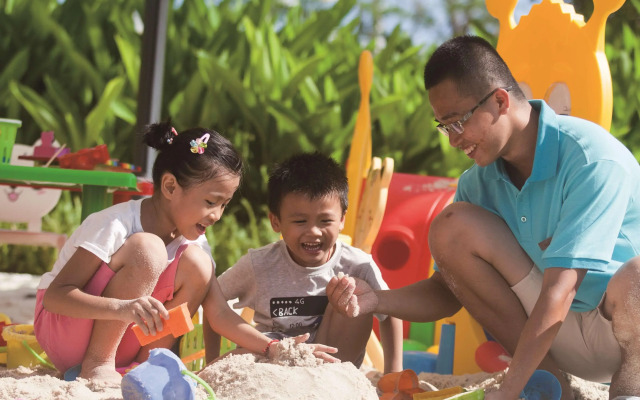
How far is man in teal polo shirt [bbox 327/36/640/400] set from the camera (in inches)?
67.0

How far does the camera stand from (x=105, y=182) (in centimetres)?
252

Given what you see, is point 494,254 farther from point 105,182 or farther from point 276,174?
point 105,182

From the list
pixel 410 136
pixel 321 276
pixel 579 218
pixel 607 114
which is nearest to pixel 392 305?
pixel 321 276

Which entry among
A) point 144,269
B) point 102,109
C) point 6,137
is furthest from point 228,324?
point 102,109

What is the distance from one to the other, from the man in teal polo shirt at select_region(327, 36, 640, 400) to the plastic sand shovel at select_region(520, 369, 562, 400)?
0.28 ft

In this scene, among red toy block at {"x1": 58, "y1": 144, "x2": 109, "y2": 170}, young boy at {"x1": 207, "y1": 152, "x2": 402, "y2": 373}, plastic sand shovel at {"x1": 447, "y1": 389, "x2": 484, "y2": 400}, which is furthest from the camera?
red toy block at {"x1": 58, "y1": 144, "x2": 109, "y2": 170}

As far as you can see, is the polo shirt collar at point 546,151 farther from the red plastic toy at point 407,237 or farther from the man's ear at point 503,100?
the red plastic toy at point 407,237

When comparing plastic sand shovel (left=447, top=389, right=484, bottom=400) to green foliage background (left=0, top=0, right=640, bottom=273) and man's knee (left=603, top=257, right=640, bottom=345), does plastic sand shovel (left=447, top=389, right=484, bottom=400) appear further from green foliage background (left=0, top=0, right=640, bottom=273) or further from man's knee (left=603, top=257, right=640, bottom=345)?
green foliage background (left=0, top=0, right=640, bottom=273)

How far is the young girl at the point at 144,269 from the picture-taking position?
74.9 inches

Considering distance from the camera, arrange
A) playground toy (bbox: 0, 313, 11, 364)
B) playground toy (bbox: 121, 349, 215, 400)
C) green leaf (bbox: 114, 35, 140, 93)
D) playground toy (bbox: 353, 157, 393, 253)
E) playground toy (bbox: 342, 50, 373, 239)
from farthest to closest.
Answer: green leaf (bbox: 114, 35, 140, 93) → playground toy (bbox: 342, 50, 373, 239) → playground toy (bbox: 353, 157, 393, 253) → playground toy (bbox: 0, 313, 11, 364) → playground toy (bbox: 121, 349, 215, 400)

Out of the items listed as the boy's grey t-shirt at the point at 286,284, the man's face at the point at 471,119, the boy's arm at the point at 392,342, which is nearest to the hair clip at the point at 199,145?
the boy's grey t-shirt at the point at 286,284

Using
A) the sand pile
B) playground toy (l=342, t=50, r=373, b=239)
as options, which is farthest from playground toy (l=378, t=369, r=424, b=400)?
playground toy (l=342, t=50, r=373, b=239)

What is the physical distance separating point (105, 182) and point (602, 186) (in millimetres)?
1522

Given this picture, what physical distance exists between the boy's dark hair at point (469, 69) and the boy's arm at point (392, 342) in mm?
707
